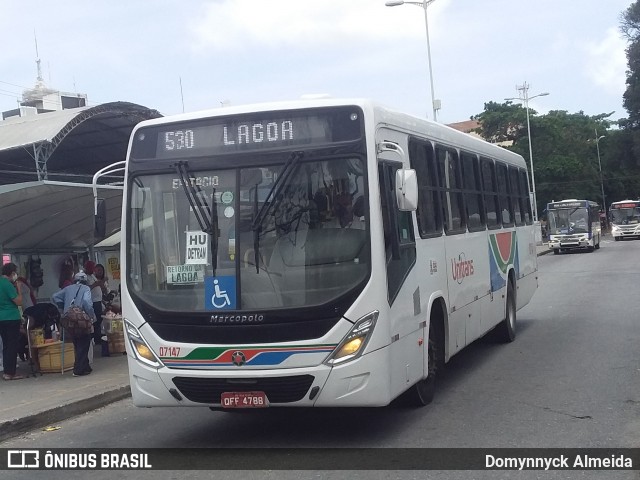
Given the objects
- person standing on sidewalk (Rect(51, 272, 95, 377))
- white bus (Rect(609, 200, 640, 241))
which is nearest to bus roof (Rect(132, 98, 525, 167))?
person standing on sidewalk (Rect(51, 272, 95, 377))

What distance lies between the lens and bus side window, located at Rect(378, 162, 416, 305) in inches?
281

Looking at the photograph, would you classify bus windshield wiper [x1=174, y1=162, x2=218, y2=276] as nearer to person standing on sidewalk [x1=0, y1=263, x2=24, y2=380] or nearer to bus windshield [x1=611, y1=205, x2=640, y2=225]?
person standing on sidewalk [x1=0, y1=263, x2=24, y2=380]

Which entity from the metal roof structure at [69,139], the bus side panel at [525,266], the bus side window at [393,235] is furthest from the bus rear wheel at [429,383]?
the metal roof structure at [69,139]

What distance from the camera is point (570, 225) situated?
142 ft

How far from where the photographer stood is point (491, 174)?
12.3 metres

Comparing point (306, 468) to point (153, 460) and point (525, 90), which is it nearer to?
point (153, 460)

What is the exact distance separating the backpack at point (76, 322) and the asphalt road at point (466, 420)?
1.60 metres

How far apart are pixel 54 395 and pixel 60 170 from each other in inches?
667

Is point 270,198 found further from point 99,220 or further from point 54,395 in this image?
point 54,395

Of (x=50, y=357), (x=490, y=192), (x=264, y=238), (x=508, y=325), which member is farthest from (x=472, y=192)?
(x=50, y=357)

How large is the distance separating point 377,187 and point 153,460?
305 cm

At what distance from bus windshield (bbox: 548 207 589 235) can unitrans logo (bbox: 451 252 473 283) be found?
114 ft

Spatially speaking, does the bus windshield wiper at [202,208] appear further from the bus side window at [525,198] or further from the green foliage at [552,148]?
the green foliage at [552,148]
